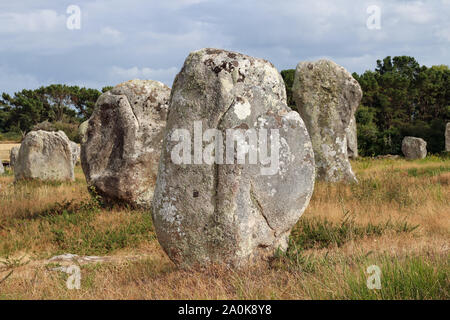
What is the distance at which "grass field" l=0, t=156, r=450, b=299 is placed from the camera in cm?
381

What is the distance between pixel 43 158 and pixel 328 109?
31.2 feet

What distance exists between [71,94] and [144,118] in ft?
143

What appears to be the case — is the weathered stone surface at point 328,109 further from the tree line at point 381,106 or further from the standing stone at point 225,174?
the tree line at point 381,106

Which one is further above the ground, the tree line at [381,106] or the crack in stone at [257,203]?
the tree line at [381,106]

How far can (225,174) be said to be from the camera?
14.9 feet

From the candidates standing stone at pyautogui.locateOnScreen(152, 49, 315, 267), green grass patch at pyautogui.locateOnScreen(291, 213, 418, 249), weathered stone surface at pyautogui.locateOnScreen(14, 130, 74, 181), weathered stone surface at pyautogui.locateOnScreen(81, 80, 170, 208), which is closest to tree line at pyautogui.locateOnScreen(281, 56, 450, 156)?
weathered stone surface at pyautogui.locateOnScreen(14, 130, 74, 181)

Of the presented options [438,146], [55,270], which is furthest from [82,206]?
[438,146]

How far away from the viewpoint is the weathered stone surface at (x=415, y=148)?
885 inches

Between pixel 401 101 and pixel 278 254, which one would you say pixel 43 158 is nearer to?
pixel 278 254

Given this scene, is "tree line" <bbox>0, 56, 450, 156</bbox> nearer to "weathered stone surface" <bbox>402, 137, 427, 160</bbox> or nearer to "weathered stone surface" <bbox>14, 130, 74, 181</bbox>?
"weathered stone surface" <bbox>402, 137, 427, 160</bbox>

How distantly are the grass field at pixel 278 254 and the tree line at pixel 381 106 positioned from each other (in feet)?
54.0

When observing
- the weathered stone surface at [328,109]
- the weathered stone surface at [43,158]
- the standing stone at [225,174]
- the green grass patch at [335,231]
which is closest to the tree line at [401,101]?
the weathered stone surface at [328,109]

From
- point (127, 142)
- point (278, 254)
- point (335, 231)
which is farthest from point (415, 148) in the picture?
point (278, 254)
